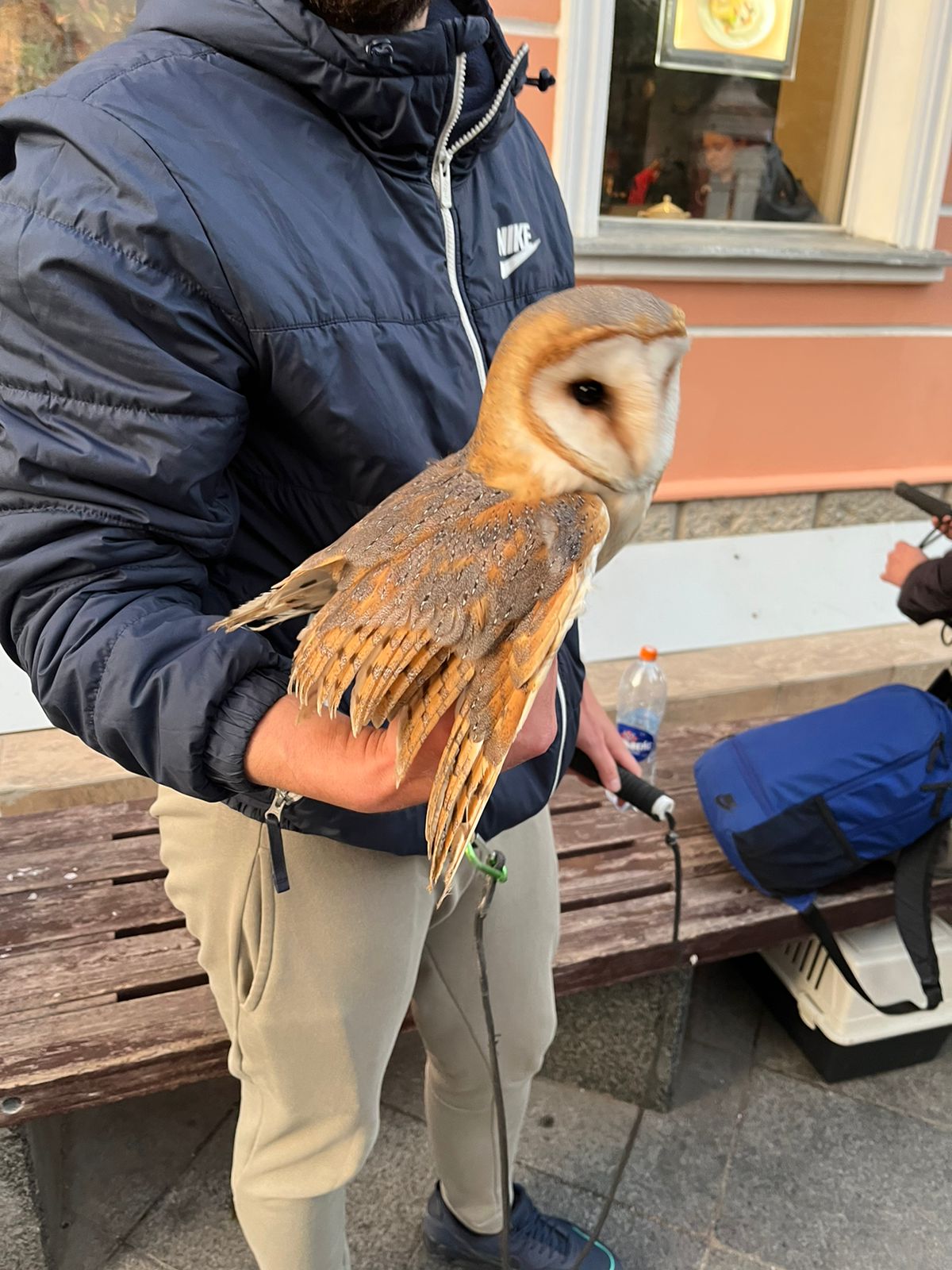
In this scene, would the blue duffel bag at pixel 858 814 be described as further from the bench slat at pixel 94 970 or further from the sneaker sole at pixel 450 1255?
the bench slat at pixel 94 970

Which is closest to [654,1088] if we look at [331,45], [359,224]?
[359,224]

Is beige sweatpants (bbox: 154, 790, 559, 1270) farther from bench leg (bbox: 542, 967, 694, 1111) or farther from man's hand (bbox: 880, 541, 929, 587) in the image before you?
man's hand (bbox: 880, 541, 929, 587)

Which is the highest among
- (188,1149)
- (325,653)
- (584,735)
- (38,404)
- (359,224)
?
(359,224)

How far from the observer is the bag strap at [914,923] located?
6.53ft

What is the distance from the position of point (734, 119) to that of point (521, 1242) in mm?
3684

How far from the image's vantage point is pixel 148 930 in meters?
1.90

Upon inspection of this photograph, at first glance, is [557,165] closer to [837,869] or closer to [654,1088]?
[837,869]

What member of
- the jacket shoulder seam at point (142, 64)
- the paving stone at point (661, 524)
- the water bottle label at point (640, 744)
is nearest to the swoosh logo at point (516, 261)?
the jacket shoulder seam at point (142, 64)

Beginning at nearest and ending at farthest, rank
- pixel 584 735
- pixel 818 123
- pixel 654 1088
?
1. pixel 584 735
2. pixel 654 1088
3. pixel 818 123

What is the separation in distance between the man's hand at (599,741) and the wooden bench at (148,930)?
0.49 metres

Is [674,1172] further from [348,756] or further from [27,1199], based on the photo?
[348,756]

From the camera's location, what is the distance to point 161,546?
926 millimetres

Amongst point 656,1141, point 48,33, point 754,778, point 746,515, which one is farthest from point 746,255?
point 656,1141

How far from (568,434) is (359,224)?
417mm
